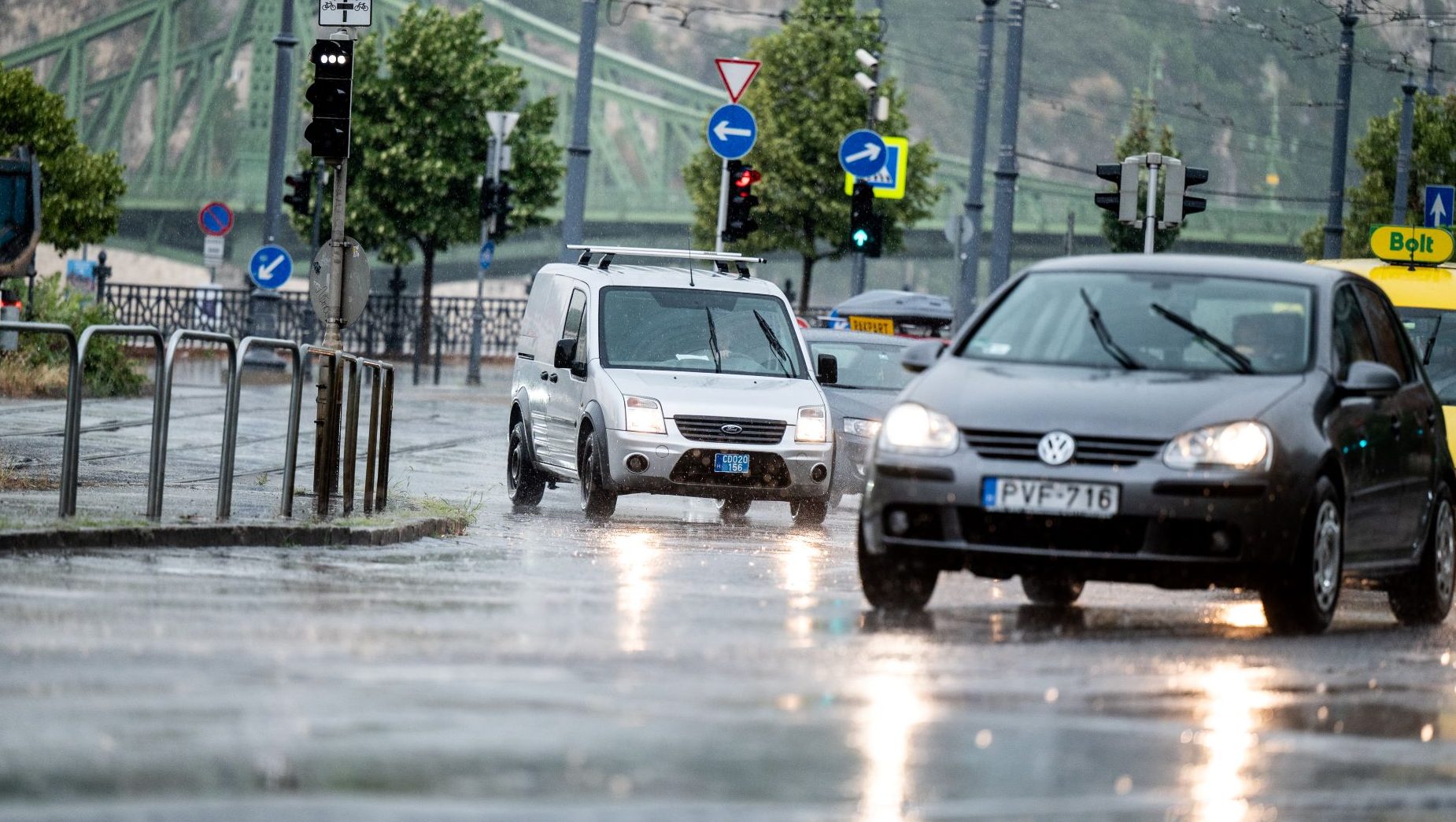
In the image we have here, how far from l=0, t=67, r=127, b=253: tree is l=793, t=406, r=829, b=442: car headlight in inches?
1234

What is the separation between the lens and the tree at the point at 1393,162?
6875cm

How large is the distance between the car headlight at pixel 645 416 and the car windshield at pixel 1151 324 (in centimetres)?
610

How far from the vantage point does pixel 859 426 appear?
63.6ft

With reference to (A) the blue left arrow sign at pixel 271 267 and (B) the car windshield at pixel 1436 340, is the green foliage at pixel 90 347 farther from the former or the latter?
(B) the car windshield at pixel 1436 340

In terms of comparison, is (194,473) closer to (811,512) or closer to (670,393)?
(670,393)

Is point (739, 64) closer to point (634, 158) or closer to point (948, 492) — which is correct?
point (948, 492)

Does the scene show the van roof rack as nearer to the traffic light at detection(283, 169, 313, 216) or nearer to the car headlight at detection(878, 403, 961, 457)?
the car headlight at detection(878, 403, 961, 457)

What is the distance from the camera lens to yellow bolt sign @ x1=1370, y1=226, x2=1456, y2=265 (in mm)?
19625

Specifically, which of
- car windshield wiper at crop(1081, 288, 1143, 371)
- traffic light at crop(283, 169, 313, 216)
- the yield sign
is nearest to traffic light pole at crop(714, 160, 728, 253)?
the yield sign

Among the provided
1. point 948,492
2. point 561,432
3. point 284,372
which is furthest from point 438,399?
point 948,492

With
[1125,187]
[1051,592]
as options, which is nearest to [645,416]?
[1051,592]

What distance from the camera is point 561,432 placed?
17375 mm

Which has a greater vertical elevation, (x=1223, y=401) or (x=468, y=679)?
(x=1223, y=401)

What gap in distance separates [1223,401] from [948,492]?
3.48ft
